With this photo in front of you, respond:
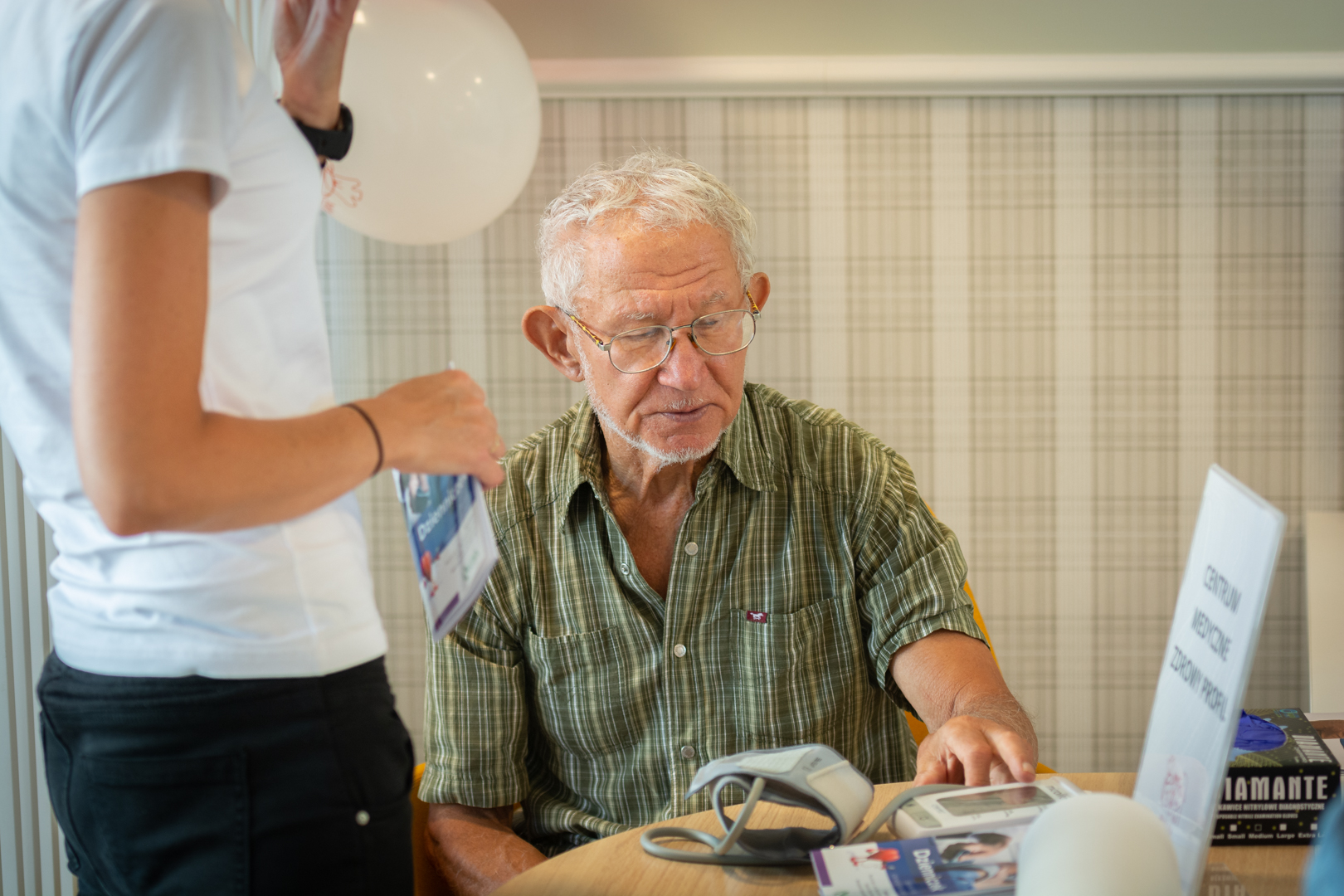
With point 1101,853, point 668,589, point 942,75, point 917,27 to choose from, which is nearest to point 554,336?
point 668,589

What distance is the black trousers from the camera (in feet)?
2.18

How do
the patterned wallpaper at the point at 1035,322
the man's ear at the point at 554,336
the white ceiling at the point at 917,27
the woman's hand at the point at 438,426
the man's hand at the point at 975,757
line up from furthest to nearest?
the patterned wallpaper at the point at 1035,322
the white ceiling at the point at 917,27
the man's ear at the point at 554,336
the man's hand at the point at 975,757
the woman's hand at the point at 438,426

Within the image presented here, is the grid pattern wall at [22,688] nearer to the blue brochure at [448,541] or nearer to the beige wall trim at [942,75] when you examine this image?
the blue brochure at [448,541]

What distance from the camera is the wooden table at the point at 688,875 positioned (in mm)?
891

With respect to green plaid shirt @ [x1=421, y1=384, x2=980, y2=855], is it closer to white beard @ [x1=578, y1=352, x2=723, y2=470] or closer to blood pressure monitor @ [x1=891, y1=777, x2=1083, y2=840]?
white beard @ [x1=578, y1=352, x2=723, y2=470]

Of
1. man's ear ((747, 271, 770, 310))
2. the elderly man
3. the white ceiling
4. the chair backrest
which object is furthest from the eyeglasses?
the chair backrest

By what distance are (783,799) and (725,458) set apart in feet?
2.23

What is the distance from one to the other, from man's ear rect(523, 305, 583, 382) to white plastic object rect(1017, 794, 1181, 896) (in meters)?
1.09

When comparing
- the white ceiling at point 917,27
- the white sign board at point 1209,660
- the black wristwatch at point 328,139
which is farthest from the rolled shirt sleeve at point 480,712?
the white ceiling at point 917,27

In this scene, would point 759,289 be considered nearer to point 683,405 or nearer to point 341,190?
point 683,405

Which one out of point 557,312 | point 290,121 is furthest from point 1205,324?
point 290,121

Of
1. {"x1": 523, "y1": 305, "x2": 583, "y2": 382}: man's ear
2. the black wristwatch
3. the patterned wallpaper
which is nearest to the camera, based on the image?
the black wristwatch

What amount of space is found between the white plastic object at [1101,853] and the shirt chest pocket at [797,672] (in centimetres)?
83

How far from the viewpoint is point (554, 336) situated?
5.46 ft
